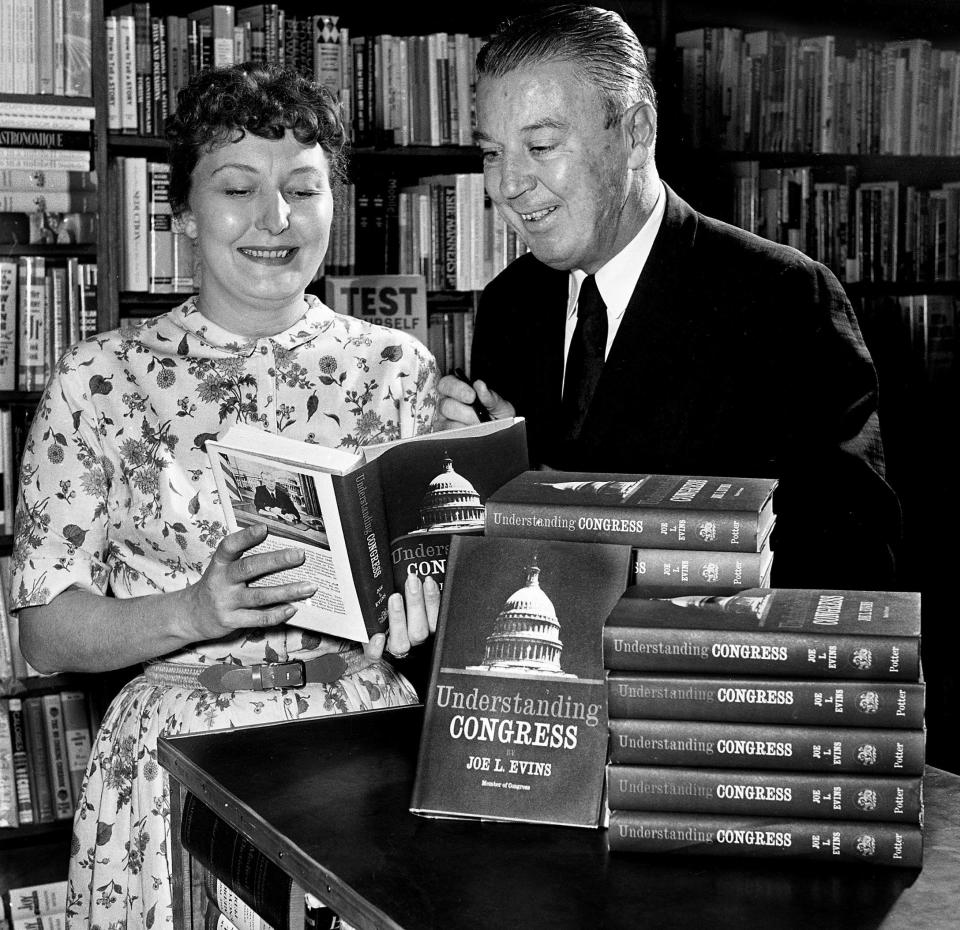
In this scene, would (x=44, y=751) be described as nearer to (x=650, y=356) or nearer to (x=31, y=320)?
(x=31, y=320)

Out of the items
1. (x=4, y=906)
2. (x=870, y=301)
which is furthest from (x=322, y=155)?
(x=870, y=301)

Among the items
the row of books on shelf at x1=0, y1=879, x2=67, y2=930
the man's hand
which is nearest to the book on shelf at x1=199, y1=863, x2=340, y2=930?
the man's hand

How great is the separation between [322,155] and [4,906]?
185cm

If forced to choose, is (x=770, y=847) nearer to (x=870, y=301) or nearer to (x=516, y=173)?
(x=516, y=173)

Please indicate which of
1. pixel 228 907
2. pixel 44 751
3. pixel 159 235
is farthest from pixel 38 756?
pixel 228 907

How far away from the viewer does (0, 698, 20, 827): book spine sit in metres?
2.78

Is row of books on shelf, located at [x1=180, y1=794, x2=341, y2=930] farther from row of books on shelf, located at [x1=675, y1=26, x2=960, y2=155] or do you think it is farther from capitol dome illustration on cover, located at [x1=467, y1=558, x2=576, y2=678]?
row of books on shelf, located at [x1=675, y1=26, x2=960, y2=155]

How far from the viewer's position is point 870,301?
3531 millimetres

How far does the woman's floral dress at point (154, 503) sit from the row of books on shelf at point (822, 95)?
76.1 inches

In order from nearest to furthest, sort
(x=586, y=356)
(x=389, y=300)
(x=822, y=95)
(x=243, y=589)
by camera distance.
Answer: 1. (x=243, y=589)
2. (x=586, y=356)
3. (x=389, y=300)
4. (x=822, y=95)

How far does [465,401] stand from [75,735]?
65.3 inches

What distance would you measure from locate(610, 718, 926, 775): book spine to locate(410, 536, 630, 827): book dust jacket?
6 centimetres

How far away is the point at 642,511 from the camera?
1108 millimetres

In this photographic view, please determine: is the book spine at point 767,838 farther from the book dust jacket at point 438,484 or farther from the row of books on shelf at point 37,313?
the row of books on shelf at point 37,313
